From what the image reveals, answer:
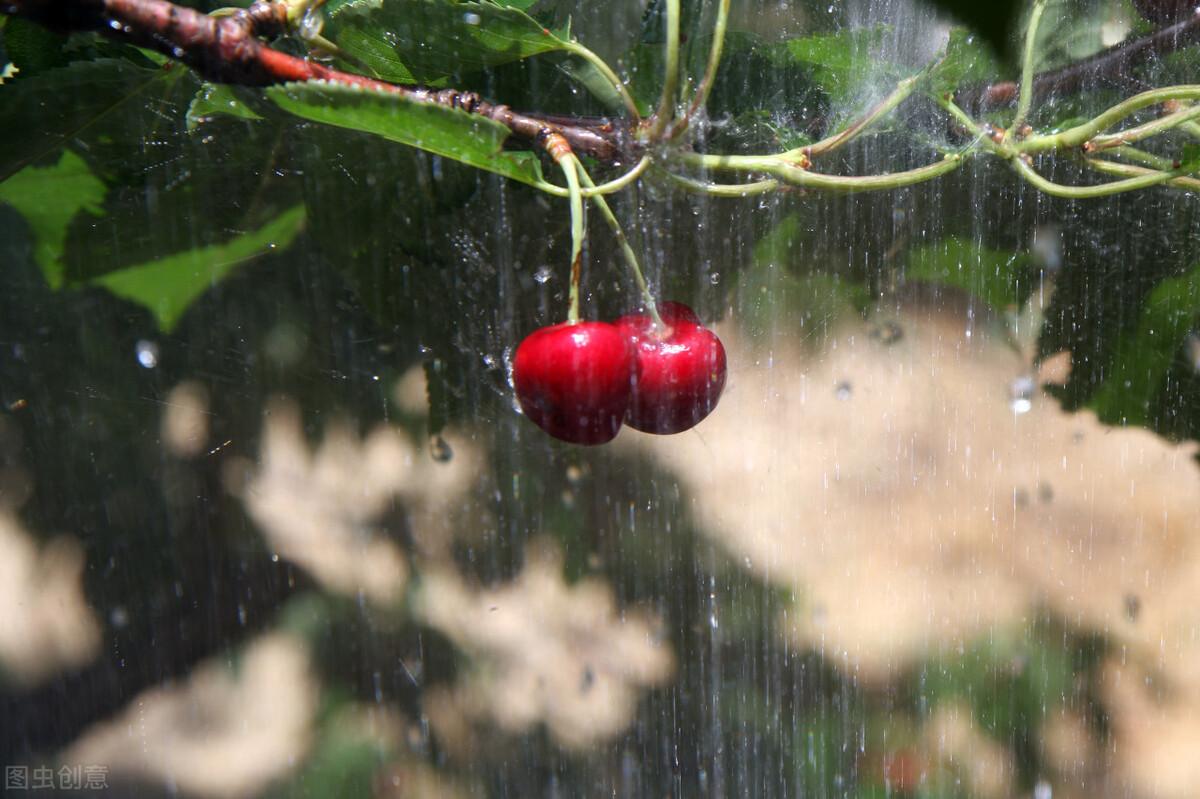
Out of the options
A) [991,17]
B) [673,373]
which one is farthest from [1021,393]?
[991,17]

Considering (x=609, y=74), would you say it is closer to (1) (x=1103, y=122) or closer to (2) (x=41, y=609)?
(1) (x=1103, y=122)

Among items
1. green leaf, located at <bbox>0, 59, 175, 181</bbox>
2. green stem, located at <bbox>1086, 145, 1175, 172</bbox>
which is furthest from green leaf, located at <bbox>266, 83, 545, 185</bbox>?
green stem, located at <bbox>1086, 145, 1175, 172</bbox>

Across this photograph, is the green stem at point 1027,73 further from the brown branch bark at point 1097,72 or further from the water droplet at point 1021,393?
the water droplet at point 1021,393

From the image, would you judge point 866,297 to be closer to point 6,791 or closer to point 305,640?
point 305,640

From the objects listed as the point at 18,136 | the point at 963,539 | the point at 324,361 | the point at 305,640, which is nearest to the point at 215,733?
the point at 305,640

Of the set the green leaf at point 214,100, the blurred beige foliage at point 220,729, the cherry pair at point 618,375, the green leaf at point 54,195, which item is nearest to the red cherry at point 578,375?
the cherry pair at point 618,375

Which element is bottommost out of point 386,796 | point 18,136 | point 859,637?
point 386,796
